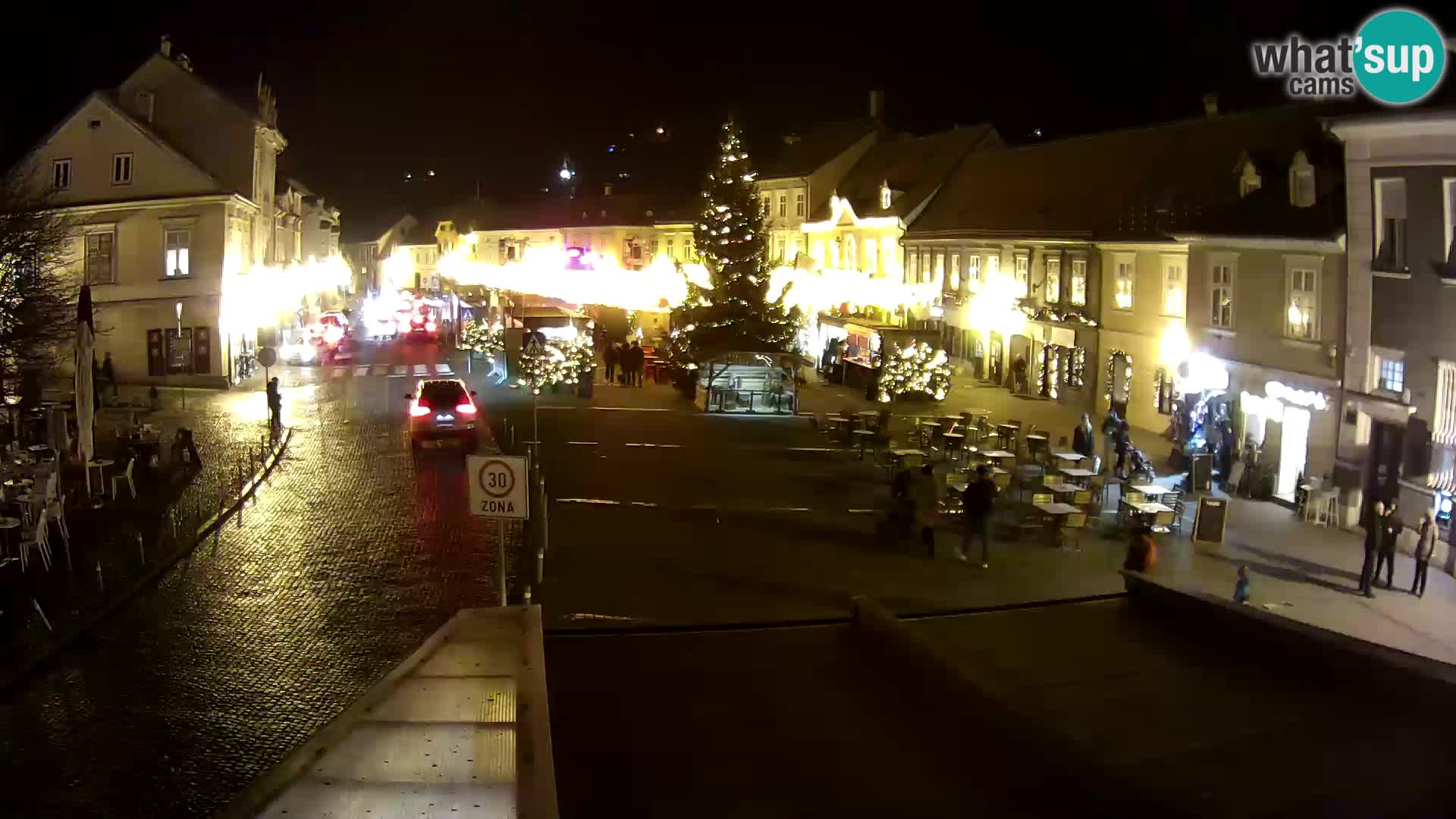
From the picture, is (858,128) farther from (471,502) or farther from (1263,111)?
(471,502)

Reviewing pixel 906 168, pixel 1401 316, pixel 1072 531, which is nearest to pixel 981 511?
pixel 1072 531

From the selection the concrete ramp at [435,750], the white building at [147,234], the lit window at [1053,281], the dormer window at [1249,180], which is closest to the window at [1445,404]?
the dormer window at [1249,180]

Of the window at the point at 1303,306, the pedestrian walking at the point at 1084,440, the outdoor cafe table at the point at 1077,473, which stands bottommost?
the outdoor cafe table at the point at 1077,473

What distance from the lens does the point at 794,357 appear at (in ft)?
122

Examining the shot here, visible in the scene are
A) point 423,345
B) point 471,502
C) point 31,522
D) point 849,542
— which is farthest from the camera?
point 423,345

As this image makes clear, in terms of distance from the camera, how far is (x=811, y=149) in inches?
2562

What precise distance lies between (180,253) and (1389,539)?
36.6 m

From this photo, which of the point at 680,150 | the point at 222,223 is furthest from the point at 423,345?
the point at 680,150

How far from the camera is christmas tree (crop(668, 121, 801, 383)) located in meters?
42.5

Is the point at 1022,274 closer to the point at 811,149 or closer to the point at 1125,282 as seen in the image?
the point at 1125,282

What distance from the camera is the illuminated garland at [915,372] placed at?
124 feet

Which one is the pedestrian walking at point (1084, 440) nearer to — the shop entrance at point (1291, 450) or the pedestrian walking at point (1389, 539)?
the shop entrance at point (1291, 450)

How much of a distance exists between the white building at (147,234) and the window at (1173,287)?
2888 cm

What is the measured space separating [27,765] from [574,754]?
4515 millimetres
